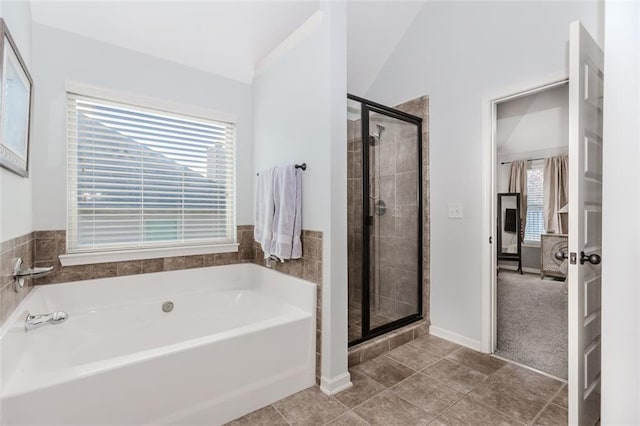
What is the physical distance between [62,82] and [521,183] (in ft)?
19.4

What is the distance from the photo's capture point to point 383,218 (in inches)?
103

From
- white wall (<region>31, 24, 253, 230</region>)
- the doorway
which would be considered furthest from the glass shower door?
white wall (<region>31, 24, 253, 230</region>)

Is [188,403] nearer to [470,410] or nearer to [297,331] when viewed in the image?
[297,331]

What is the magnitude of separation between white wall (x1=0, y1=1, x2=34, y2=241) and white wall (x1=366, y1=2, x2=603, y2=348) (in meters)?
2.83

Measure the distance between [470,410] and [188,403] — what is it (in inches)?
60.1

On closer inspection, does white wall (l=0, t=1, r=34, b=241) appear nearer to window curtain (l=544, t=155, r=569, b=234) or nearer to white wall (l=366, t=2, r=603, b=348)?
white wall (l=366, t=2, r=603, b=348)

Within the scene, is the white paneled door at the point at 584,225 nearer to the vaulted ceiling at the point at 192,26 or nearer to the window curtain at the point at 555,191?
the vaulted ceiling at the point at 192,26

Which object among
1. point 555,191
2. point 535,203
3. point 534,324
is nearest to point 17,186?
point 534,324

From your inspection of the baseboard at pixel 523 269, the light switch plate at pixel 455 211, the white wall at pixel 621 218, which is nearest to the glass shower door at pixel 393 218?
the light switch plate at pixel 455 211

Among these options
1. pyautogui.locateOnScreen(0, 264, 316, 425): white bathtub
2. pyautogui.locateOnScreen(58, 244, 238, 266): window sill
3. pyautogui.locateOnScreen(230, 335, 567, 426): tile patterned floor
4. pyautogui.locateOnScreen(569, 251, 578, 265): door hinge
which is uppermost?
pyautogui.locateOnScreen(569, 251, 578, 265): door hinge

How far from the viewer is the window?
493 cm

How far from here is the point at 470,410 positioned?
5.63 ft

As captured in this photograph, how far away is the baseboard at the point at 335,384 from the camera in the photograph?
189 cm

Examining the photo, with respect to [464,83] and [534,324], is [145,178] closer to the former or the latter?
[464,83]
